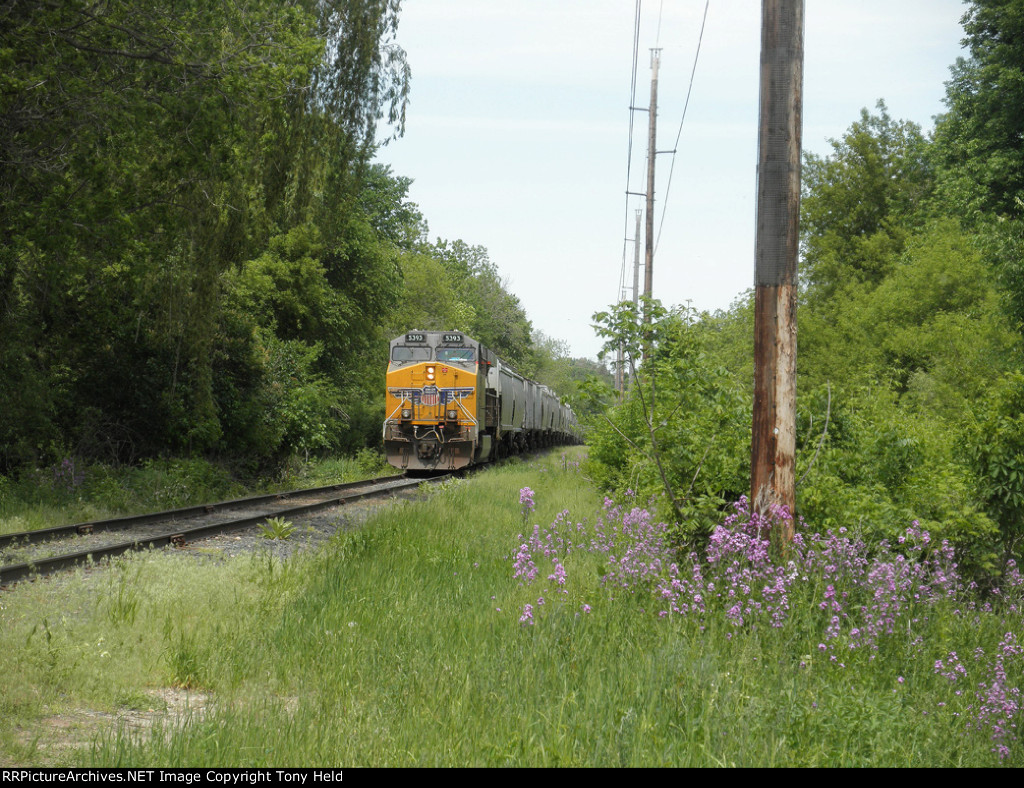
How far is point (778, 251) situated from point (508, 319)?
77.0 metres

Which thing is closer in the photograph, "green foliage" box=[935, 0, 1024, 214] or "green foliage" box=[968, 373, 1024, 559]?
"green foliage" box=[968, 373, 1024, 559]

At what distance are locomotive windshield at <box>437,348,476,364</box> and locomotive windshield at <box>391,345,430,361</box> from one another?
1.32ft

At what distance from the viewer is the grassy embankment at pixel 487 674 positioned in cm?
412

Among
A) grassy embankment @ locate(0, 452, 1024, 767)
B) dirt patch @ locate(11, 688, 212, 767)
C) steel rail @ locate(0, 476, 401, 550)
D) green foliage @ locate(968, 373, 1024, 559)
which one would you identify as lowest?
steel rail @ locate(0, 476, 401, 550)

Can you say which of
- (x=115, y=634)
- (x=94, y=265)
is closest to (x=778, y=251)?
(x=115, y=634)

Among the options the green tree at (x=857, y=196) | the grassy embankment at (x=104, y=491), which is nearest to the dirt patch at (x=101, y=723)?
the grassy embankment at (x=104, y=491)

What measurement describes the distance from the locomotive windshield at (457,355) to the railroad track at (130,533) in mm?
8124

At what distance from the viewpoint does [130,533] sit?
12633 millimetres

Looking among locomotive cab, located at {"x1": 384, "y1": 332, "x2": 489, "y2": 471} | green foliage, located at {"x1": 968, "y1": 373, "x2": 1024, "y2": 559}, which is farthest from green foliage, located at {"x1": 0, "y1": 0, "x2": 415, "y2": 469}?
green foliage, located at {"x1": 968, "y1": 373, "x2": 1024, "y2": 559}

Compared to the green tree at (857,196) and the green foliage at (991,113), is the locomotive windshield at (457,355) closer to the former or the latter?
the green foliage at (991,113)

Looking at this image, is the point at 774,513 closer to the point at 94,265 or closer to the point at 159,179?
the point at 159,179

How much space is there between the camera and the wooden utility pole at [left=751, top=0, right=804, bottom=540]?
6941 millimetres

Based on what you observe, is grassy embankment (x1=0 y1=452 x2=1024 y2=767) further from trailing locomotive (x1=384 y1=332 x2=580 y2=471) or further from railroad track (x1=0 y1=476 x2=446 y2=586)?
trailing locomotive (x1=384 y1=332 x2=580 y2=471)

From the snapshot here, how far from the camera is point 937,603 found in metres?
6.29
